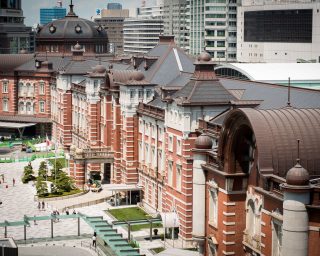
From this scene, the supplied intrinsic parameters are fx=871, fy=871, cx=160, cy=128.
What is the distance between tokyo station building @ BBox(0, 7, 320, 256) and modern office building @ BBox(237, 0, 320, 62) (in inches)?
2627

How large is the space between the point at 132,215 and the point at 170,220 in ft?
34.3

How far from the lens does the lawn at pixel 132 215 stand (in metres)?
66.8

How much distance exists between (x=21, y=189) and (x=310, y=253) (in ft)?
167

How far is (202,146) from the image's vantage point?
5144 centimetres

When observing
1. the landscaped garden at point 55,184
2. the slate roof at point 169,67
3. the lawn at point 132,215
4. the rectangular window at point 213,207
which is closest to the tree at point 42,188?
the landscaped garden at point 55,184

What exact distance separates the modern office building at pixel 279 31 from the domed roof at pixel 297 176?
127728mm

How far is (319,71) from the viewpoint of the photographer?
10925 centimetres

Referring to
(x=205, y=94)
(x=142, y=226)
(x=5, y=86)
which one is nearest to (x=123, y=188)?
(x=142, y=226)

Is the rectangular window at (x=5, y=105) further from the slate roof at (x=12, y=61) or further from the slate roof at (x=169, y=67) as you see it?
the slate roof at (x=169, y=67)

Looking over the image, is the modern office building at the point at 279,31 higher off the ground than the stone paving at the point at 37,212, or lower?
higher

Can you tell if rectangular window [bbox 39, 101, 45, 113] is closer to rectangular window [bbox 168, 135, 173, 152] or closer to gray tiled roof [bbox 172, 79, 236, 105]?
rectangular window [bbox 168, 135, 173, 152]

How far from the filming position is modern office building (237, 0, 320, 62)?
559ft

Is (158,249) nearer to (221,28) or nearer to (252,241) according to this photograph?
(252,241)

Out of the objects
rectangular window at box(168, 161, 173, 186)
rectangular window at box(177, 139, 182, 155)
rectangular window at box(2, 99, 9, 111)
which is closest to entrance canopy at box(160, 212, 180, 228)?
rectangular window at box(168, 161, 173, 186)
